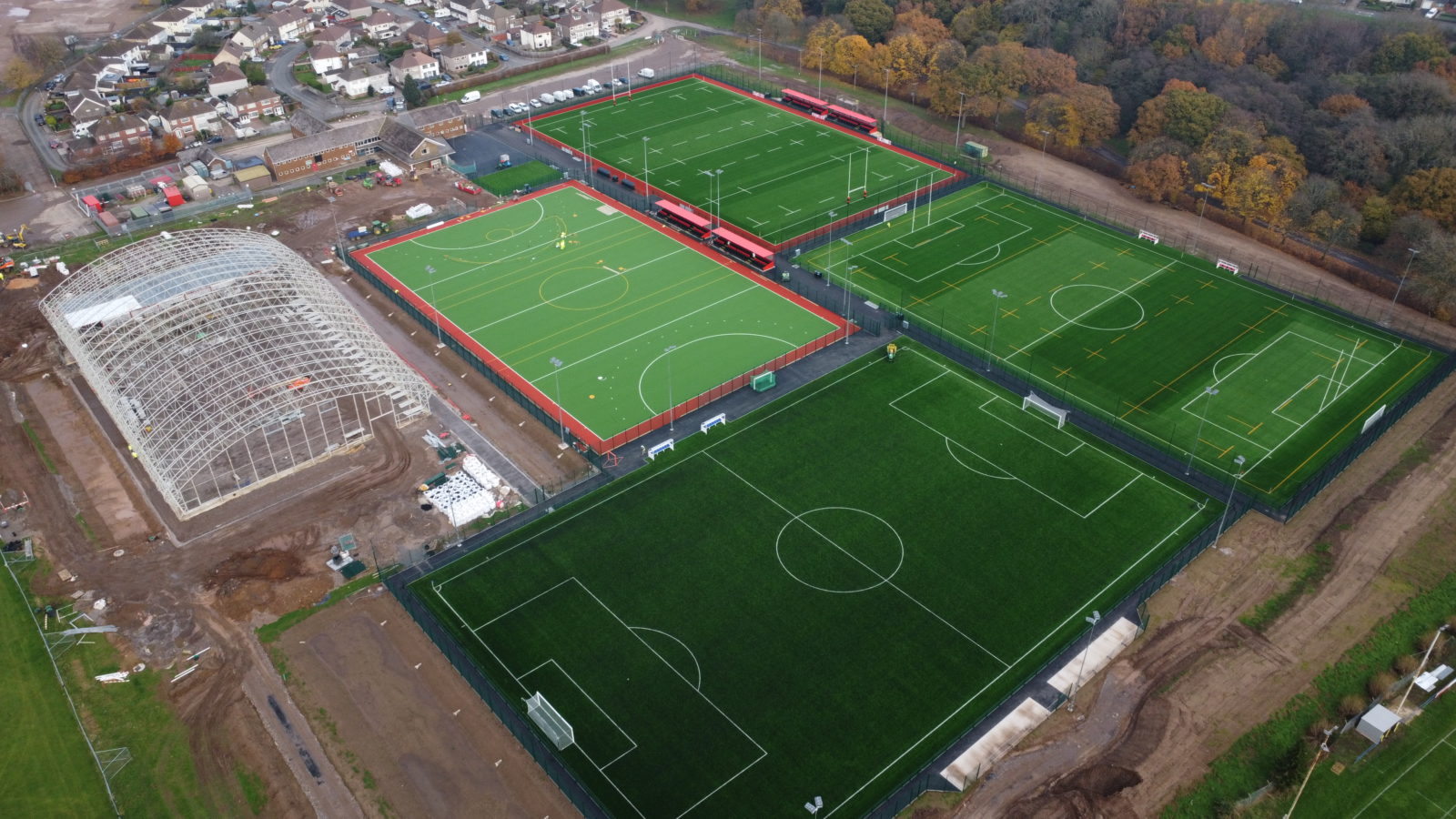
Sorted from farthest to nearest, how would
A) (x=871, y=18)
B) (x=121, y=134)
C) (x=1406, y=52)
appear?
(x=871, y=18) → (x=1406, y=52) → (x=121, y=134)

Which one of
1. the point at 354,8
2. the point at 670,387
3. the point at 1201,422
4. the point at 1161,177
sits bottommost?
the point at 1201,422

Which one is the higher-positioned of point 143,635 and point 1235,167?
point 1235,167

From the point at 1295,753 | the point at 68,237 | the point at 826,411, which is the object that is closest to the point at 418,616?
the point at 826,411

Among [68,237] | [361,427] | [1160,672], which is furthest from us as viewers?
[68,237]

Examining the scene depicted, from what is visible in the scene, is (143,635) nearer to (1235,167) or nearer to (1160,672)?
(1160,672)

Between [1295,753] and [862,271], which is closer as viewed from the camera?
[1295,753]

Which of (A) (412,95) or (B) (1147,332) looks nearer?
(B) (1147,332)

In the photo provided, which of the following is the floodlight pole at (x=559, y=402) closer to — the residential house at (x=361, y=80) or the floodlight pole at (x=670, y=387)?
the floodlight pole at (x=670, y=387)

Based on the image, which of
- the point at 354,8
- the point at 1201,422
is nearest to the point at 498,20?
the point at 354,8

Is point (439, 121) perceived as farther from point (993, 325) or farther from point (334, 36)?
point (993, 325)
